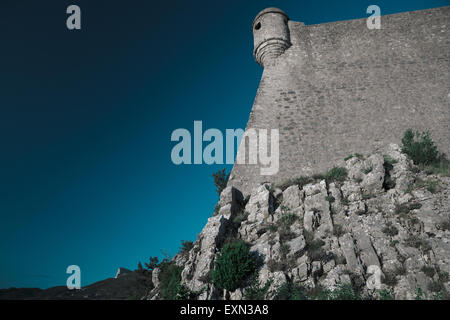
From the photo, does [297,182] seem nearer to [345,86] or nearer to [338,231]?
[338,231]

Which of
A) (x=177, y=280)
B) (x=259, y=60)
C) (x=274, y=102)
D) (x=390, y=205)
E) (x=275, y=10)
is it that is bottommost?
(x=177, y=280)

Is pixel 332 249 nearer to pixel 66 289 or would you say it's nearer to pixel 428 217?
pixel 428 217

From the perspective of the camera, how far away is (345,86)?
1385cm

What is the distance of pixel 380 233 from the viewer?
26.6 feet

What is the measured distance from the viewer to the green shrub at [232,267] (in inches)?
287

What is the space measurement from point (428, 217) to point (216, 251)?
620cm

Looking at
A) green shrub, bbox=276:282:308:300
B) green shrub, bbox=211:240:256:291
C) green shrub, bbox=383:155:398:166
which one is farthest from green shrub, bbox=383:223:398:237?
green shrub, bbox=211:240:256:291

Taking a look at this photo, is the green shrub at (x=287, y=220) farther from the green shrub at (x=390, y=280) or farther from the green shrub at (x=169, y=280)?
the green shrub at (x=169, y=280)

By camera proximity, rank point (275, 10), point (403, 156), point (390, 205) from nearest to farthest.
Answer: point (390, 205)
point (403, 156)
point (275, 10)

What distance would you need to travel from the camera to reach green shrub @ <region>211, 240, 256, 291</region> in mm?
7283

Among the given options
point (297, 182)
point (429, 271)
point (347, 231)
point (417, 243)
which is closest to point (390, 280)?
point (429, 271)

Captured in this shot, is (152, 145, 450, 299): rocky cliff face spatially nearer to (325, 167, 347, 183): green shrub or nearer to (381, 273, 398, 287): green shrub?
(381, 273, 398, 287): green shrub

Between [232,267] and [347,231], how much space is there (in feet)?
12.2
